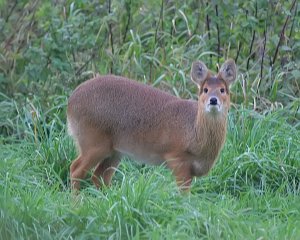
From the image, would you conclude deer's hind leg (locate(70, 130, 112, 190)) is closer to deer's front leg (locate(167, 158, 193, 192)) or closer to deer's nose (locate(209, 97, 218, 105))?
deer's front leg (locate(167, 158, 193, 192))

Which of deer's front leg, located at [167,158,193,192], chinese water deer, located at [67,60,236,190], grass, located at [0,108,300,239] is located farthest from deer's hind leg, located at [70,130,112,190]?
Result: deer's front leg, located at [167,158,193,192]

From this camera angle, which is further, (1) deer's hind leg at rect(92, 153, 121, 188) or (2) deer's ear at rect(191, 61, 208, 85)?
(1) deer's hind leg at rect(92, 153, 121, 188)

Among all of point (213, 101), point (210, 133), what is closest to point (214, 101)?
point (213, 101)

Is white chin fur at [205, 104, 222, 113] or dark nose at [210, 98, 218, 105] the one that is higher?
dark nose at [210, 98, 218, 105]

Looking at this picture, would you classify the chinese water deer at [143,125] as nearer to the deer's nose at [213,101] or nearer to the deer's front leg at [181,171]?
the deer's front leg at [181,171]

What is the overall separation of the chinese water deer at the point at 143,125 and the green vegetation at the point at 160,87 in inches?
6.5

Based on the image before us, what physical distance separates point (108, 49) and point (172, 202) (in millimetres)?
3861

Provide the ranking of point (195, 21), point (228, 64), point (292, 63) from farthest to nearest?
point (195, 21), point (292, 63), point (228, 64)

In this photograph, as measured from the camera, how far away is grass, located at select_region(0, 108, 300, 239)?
6.61 m

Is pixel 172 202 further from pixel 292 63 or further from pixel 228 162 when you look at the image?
pixel 292 63

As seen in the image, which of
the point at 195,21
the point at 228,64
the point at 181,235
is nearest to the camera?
the point at 181,235

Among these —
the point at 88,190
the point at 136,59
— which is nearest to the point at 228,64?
the point at 88,190

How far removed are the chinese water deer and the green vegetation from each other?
0.16 metres

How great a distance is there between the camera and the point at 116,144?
27.2 ft
